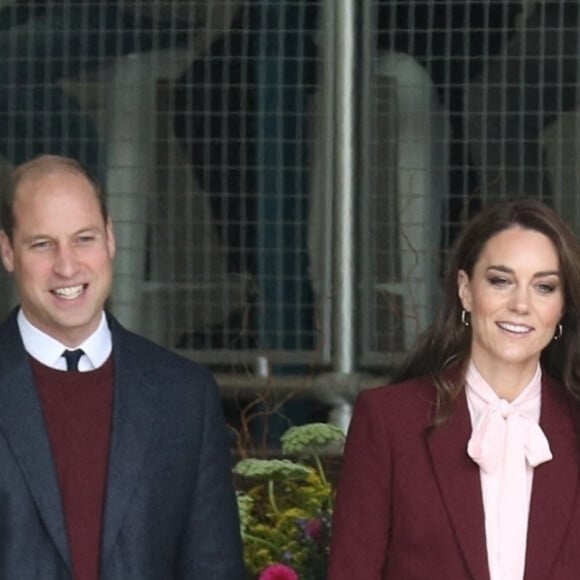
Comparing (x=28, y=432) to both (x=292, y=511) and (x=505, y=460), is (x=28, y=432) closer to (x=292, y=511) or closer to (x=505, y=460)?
(x=505, y=460)

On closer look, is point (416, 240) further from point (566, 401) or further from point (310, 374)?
point (566, 401)

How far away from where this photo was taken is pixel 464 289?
607 centimetres

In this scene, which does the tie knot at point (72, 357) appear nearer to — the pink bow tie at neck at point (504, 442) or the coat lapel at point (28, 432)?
the coat lapel at point (28, 432)

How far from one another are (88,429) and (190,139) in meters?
3.17

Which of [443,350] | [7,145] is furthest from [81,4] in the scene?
[443,350]

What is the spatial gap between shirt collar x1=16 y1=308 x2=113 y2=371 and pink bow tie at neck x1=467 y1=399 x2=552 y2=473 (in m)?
0.90

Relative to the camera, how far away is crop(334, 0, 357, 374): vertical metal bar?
343 inches

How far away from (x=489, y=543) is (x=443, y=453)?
0.25 m

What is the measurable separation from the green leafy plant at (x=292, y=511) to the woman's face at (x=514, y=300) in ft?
4.22

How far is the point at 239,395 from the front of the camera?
880 centimetres

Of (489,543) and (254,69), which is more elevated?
(254,69)

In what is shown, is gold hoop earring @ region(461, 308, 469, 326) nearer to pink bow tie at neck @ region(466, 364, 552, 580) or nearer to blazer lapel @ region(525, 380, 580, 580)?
pink bow tie at neck @ region(466, 364, 552, 580)

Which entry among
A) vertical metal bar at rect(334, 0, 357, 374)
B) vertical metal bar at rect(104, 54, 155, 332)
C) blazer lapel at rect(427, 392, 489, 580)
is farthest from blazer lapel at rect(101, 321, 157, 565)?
vertical metal bar at rect(104, 54, 155, 332)

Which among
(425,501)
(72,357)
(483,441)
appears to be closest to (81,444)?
(72,357)
